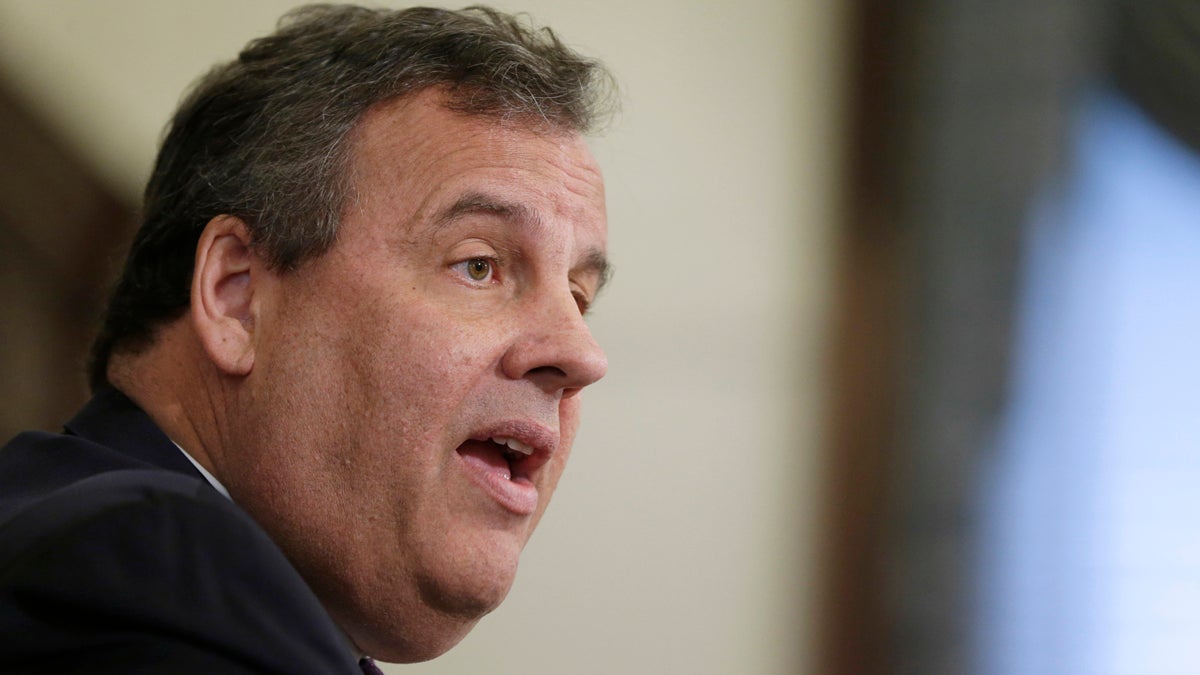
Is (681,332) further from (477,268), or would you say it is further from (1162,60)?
(1162,60)

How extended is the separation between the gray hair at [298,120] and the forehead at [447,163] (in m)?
0.02

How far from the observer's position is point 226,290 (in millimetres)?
1331

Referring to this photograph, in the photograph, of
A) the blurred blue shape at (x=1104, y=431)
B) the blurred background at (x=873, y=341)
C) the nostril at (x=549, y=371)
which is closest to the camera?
the nostril at (x=549, y=371)

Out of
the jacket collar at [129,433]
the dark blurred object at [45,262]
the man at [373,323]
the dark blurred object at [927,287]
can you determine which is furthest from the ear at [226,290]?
the dark blurred object at [927,287]

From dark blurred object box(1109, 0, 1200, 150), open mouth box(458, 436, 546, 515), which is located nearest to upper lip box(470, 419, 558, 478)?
open mouth box(458, 436, 546, 515)

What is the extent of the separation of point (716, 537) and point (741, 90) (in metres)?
1.10

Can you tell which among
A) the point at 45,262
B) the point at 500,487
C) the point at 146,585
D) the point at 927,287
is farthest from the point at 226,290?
the point at 927,287

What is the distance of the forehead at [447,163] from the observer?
1.32 meters

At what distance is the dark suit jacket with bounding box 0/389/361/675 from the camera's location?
0.73 meters

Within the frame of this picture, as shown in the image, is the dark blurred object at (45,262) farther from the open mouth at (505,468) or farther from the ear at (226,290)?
the open mouth at (505,468)

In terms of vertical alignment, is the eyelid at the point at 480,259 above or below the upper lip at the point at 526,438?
above

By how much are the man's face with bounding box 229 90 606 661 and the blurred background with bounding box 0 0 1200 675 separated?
1208 millimetres

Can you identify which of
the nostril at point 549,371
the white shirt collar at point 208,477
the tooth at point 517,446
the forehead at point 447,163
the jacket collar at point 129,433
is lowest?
the white shirt collar at point 208,477

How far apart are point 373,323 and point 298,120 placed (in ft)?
0.95
